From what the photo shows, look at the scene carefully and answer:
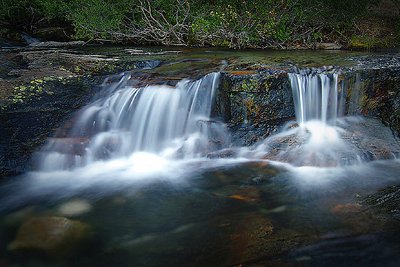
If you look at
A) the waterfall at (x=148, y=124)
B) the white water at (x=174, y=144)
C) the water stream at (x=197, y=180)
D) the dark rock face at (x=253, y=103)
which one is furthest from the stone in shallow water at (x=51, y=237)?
the dark rock face at (x=253, y=103)

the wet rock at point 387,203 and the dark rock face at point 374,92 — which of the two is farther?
the dark rock face at point 374,92

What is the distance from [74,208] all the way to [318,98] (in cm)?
434

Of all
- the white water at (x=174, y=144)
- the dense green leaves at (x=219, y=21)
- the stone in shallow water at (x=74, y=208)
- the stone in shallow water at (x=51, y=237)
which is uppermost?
the dense green leaves at (x=219, y=21)

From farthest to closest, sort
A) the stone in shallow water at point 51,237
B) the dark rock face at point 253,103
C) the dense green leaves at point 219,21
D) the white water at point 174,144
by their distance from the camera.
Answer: the dense green leaves at point 219,21 < the dark rock face at point 253,103 < the white water at point 174,144 < the stone in shallow water at point 51,237

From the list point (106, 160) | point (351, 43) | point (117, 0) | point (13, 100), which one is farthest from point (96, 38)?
point (351, 43)

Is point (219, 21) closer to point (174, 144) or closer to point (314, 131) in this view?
point (314, 131)

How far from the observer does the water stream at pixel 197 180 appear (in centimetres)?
342

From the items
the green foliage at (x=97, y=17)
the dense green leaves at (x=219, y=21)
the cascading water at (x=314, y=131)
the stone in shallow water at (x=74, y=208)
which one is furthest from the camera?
the green foliage at (x=97, y=17)

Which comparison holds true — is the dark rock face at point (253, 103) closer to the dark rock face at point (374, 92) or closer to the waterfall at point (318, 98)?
the waterfall at point (318, 98)

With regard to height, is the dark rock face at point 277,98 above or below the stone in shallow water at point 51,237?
above

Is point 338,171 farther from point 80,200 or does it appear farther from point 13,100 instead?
point 13,100

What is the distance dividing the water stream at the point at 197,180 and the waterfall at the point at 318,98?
18 millimetres

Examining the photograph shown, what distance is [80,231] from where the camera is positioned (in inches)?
147

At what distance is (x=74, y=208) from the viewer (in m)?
4.34
